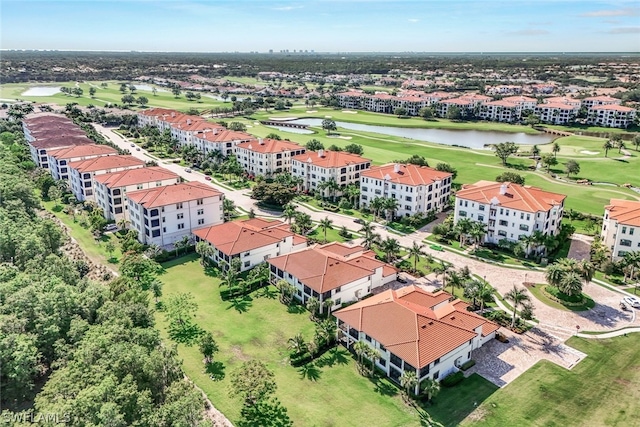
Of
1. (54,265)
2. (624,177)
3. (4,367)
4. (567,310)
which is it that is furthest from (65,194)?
(624,177)

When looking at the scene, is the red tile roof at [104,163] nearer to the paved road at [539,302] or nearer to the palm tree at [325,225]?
the paved road at [539,302]

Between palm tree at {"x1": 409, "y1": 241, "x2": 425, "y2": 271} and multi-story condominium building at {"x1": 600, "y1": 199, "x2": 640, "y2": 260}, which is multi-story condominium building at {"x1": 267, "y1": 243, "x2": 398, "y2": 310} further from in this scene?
multi-story condominium building at {"x1": 600, "y1": 199, "x2": 640, "y2": 260}

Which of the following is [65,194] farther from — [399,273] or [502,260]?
[502,260]

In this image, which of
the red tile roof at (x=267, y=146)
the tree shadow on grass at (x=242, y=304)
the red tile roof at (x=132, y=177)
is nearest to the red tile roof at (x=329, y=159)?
the red tile roof at (x=267, y=146)

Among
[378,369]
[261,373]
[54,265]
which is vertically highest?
[54,265]

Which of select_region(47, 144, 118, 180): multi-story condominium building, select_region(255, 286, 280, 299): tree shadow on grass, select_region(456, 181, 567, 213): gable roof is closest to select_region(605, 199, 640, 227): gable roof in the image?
select_region(456, 181, 567, 213): gable roof
